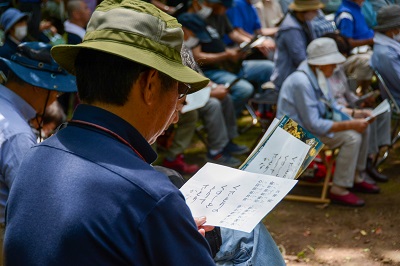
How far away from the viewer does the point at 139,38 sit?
174 cm

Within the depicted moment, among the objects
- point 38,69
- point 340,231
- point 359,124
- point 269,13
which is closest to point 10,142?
point 38,69

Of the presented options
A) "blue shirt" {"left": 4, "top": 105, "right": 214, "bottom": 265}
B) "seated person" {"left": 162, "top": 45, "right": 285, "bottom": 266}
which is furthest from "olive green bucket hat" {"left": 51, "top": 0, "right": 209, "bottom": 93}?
"seated person" {"left": 162, "top": 45, "right": 285, "bottom": 266}

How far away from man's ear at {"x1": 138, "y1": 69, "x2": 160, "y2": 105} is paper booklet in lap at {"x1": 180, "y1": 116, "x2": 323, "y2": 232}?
0.53 metres

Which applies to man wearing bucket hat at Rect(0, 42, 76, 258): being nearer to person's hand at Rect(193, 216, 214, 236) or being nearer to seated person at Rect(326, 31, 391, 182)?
person's hand at Rect(193, 216, 214, 236)

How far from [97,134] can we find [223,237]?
1.26m

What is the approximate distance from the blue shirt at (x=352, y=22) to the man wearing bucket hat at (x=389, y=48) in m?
1.35

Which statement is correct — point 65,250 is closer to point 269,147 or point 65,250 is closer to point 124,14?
point 124,14

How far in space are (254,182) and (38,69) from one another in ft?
5.50

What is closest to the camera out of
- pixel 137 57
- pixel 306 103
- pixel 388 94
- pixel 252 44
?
pixel 137 57

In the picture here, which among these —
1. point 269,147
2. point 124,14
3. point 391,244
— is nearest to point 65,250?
point 124,14

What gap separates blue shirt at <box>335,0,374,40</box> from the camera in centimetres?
774

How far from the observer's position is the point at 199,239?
5.37ft

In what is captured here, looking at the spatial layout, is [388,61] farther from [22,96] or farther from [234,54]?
[22,96]

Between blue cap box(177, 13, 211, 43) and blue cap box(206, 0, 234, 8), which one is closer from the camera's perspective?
blue cap box(177, 13, 211, 43)
